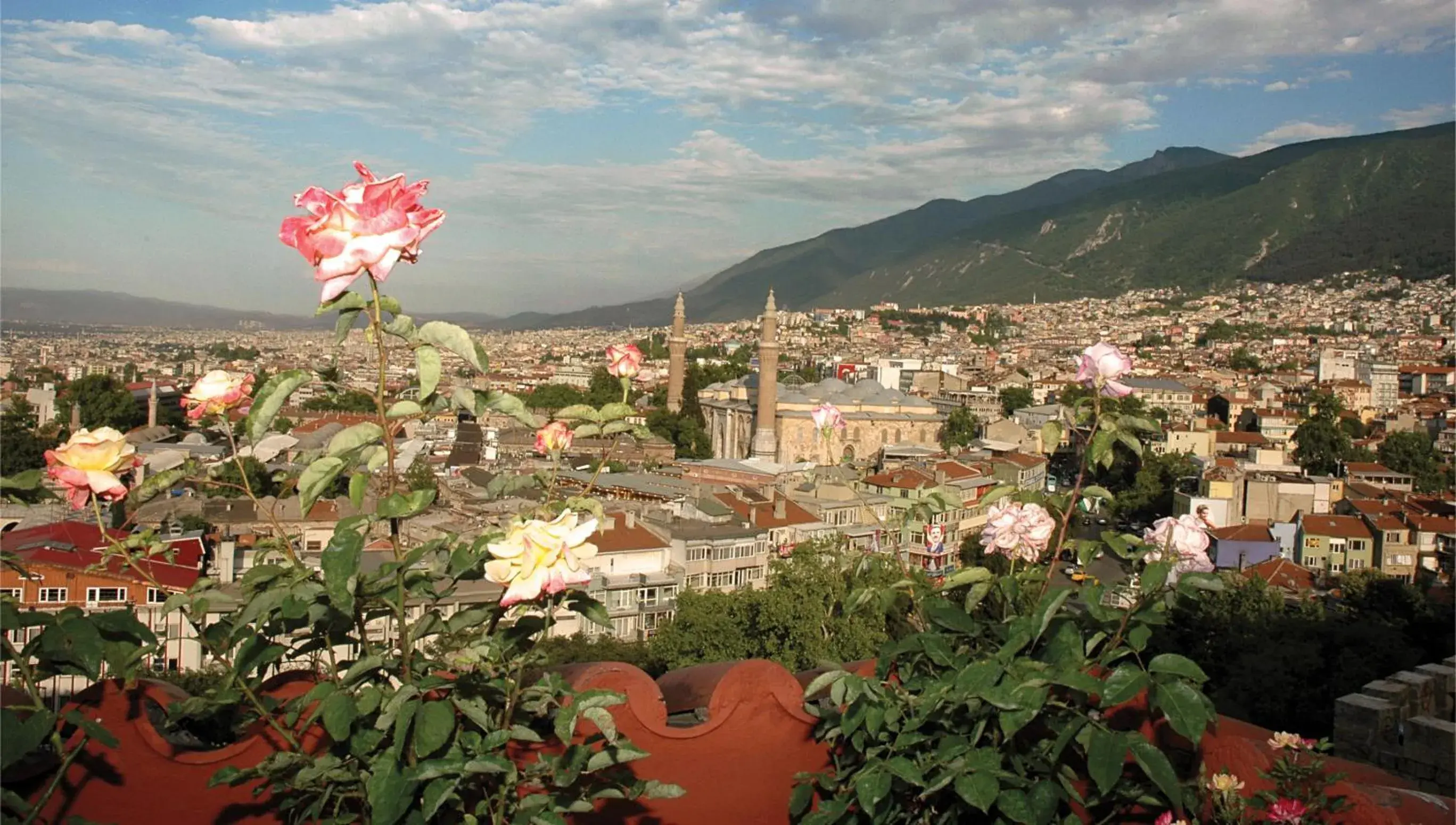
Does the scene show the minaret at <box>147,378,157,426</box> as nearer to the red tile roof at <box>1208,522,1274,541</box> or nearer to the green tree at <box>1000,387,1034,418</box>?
the red tile roof at <box>1208,522,1274,541</box>

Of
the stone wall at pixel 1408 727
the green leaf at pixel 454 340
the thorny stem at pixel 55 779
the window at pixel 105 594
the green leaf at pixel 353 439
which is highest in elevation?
the green leaf at pixel 454 340

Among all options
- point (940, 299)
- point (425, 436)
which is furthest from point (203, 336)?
point (425, 436)

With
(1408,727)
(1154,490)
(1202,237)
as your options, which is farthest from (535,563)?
(1202,237)

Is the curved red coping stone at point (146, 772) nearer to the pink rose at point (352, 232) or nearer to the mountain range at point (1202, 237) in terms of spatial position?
the pink rose at point (352, 232)

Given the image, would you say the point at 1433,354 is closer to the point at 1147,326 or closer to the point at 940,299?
the point at 1147,326

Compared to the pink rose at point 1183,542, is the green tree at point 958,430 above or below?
below

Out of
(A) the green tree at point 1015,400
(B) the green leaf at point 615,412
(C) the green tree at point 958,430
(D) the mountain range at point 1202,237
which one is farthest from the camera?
(D) the mountain range at point 1202,237

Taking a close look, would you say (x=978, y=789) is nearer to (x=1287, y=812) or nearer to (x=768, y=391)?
(x=1287, y=812)

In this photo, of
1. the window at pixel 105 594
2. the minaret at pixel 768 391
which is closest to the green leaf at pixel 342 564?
the window at pixel 105 594
